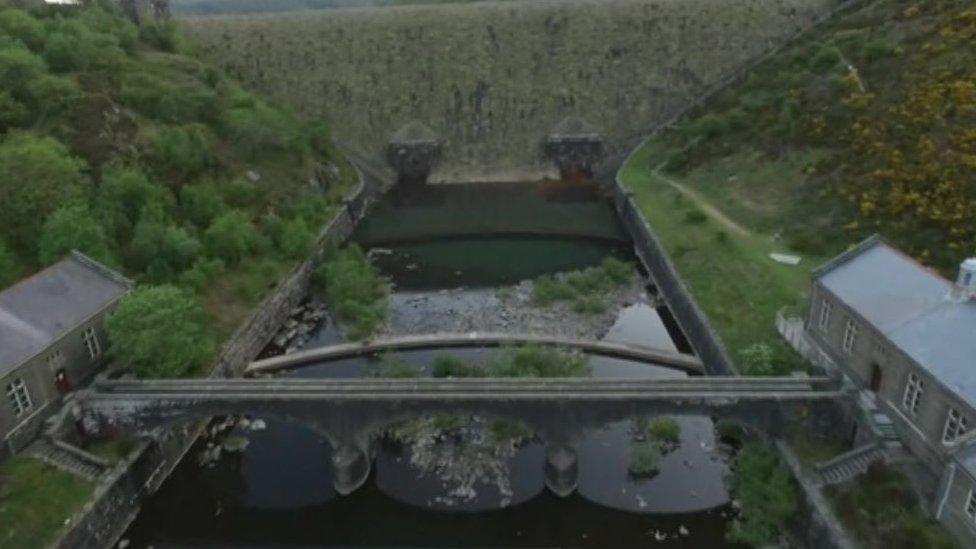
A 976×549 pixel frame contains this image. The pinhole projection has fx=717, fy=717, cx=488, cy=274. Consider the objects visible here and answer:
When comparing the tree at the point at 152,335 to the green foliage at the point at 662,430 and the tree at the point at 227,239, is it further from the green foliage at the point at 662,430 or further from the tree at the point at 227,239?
the green foliage at the point at 662,430

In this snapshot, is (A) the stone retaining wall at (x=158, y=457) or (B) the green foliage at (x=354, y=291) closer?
(A) the stone retaining wall at (x=158, y=457)

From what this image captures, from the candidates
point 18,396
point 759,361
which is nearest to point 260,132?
point 18,396

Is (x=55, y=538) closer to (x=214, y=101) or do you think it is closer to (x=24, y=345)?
(x=24, y=345)

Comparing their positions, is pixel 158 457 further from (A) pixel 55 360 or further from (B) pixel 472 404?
(B) pixel 472 404

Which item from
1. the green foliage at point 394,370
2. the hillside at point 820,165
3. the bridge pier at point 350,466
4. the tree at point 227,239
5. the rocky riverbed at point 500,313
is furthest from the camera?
the tree at point 227,239

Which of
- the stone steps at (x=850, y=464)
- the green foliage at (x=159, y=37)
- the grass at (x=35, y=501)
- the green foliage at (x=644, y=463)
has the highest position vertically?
the green foliage at (x=159, y=37)

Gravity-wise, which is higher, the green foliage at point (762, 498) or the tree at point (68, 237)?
the tree at point (68, 237)

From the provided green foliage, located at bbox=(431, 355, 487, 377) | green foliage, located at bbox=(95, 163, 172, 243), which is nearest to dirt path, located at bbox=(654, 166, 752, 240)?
green foliage, located at bbox=(431, 355, 487, 377)

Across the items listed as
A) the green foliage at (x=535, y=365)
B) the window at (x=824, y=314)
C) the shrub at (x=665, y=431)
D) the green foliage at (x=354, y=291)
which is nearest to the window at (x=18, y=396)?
the green foliage at (x=354, y=291)
